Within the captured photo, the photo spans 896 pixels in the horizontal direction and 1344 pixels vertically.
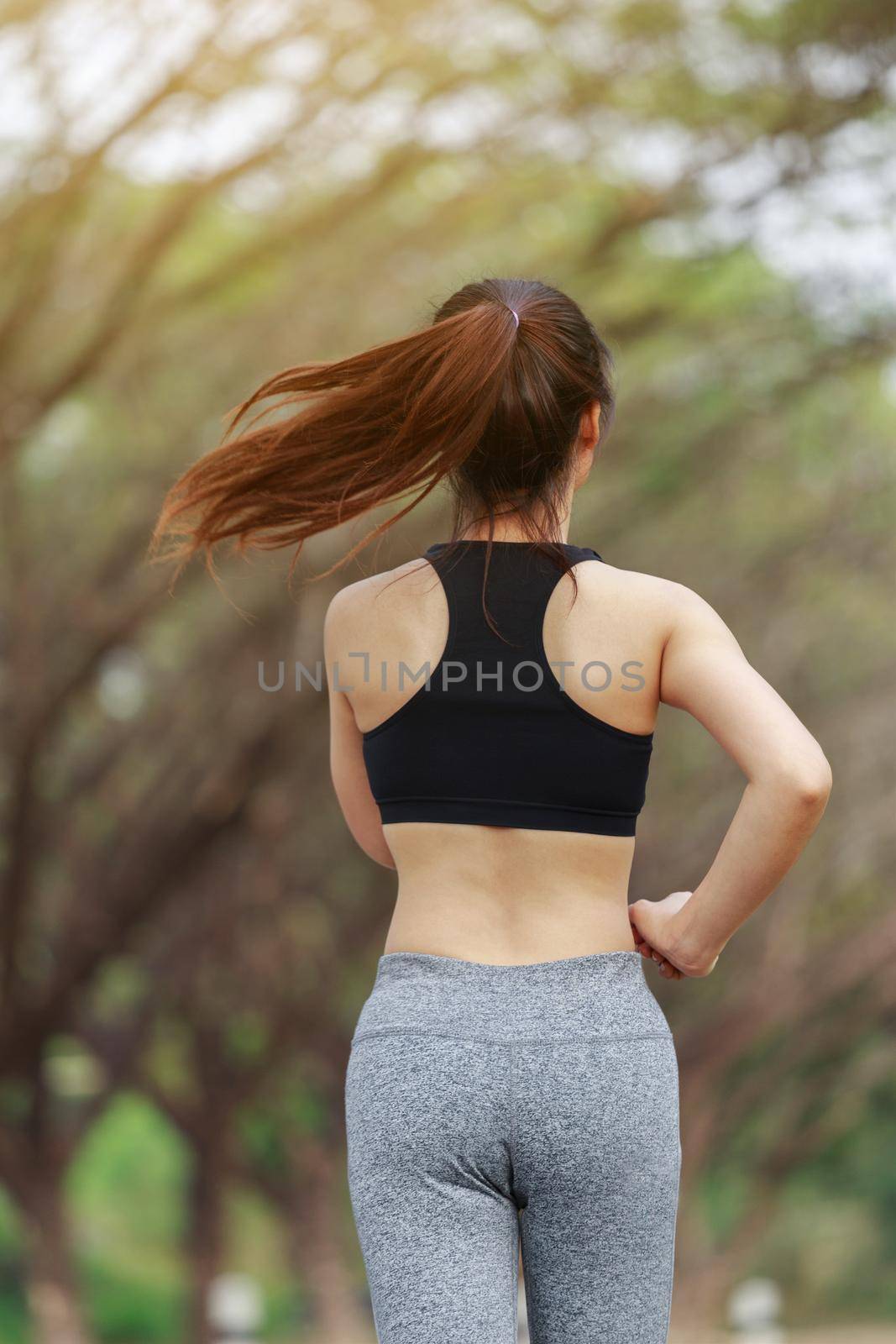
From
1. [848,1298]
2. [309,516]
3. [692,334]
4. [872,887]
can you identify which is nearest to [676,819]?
[872,887]

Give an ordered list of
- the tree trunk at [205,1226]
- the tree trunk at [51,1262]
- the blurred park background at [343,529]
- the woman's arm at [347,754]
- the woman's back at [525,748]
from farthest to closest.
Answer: the tree trunk at [205,1226] < the tree trunk at [51,1262] < the blurred park background at [343,529] < the woman's arm at [347,754] < the woman's back at [525,748]

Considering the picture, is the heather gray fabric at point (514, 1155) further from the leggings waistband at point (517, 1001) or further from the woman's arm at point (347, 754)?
the woman's arm at point (347, 754)

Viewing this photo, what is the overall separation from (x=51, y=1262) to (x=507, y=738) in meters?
12.4

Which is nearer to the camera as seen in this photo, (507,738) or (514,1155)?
(514,1155)

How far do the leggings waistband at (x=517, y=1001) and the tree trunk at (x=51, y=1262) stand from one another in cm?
1198

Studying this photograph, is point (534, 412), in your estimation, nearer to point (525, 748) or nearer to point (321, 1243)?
point (525, 748)

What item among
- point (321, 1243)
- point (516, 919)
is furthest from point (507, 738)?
point (321, 1243)

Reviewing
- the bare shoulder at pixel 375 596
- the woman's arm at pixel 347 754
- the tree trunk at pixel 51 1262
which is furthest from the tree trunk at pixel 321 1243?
the bare shoulder at pixel 375 596

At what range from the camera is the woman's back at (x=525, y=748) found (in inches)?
72.4

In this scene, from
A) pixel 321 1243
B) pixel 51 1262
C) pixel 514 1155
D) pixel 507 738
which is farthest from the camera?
pixel 321 1243

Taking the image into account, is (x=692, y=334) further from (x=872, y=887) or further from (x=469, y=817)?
(x=872, y=887)

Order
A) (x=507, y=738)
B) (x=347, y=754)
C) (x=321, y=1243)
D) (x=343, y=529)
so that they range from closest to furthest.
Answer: (x=507, y=738) < (x=347, y=754) < (x=343, y=529) < (x=321, y=1243)

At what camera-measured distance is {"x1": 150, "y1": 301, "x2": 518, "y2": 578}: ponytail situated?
6.19 ft

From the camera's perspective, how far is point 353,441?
201 cm
